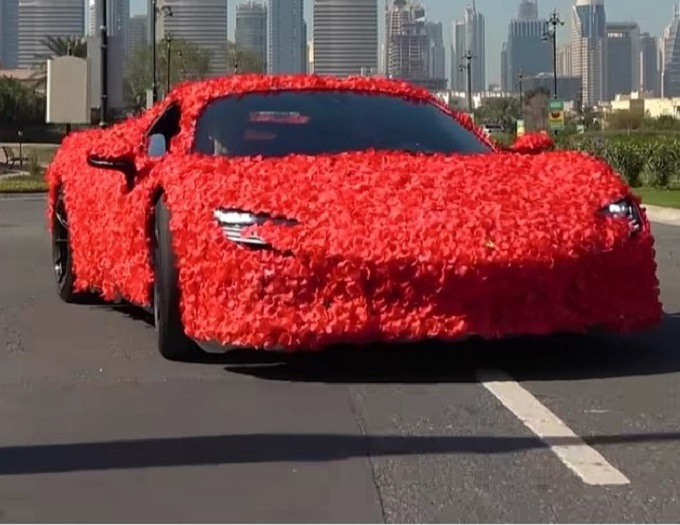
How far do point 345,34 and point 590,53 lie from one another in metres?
142

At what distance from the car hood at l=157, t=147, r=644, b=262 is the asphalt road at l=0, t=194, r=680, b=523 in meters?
0.68

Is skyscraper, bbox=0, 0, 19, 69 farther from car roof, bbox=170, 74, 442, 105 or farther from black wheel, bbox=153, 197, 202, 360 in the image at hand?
black wheel, bbox=153, 197, 202, 360

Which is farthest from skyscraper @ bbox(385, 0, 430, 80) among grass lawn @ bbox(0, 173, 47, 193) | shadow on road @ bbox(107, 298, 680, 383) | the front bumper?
the front bumper

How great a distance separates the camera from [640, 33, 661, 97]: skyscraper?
186000mm

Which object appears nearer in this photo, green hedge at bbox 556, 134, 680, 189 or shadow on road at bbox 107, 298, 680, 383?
shadow on road at bbox 107, 298, 680, 383

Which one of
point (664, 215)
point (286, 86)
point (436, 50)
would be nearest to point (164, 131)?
point (286, 86)

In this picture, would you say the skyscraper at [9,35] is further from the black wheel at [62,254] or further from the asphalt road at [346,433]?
the asphalt road at [346,433]

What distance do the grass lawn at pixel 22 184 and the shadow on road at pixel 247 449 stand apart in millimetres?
22013

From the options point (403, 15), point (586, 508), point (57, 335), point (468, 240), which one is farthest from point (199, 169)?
point (403, 15)

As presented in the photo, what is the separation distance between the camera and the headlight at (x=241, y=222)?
597cm

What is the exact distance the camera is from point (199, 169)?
21.2ft

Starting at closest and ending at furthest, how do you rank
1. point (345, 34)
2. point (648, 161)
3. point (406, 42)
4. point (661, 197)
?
1. point (661, 197)
2. point (648, 161)
3. point (345, 34)
4. point (406, 42)

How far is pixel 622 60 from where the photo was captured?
184m

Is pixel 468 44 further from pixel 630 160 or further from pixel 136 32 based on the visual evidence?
pixel 630 160
